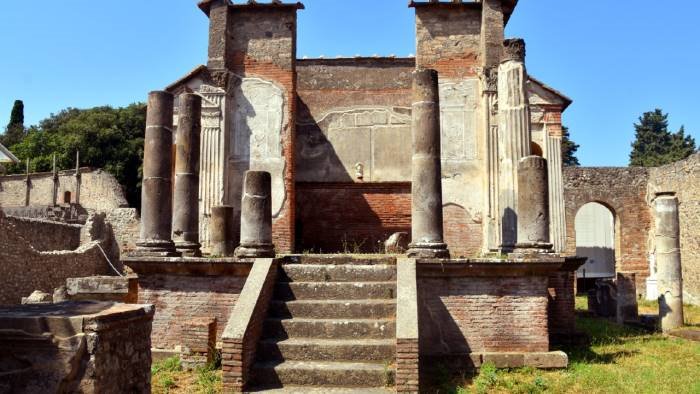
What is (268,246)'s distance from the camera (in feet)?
32.3

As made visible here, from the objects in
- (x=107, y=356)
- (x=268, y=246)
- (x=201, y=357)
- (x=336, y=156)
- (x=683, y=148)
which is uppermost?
(x=683, y=148)

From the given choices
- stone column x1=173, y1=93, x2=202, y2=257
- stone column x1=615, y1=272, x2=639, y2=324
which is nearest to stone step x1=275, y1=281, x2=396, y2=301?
stone column x1=173, y1=93, x2=202, y2=257

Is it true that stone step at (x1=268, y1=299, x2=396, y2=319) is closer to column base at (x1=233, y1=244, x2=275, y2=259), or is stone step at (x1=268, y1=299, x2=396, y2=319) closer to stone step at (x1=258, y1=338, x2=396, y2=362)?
stone step at (x1=258, y1=338, x2=396, y2=362)

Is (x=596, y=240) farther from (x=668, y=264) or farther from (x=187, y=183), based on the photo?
(x=187, y=183)

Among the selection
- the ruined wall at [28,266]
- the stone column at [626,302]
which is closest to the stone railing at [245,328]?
the stone column at [626,302]

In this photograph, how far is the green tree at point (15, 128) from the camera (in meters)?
52.8

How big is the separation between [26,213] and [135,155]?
11.1m

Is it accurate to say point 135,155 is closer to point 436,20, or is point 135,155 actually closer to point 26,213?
point 26,213

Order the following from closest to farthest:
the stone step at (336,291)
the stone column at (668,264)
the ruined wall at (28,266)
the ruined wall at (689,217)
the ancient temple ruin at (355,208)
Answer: the ancient temple ruin at (355,208)
the stone step at (336,291)
the stone column at (668,264)
the ruined wall at (28,266)
the ruined wall at (689,217)

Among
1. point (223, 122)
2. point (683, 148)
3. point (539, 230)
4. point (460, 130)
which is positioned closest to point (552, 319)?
point (539, 230)

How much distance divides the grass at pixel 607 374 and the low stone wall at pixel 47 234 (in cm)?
1730

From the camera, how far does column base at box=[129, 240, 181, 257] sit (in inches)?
394

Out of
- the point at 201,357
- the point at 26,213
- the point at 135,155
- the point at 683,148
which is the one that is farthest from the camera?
the point at 683,148

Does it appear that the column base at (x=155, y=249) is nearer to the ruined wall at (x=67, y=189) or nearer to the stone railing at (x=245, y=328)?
the stone railing at (x=245, y=328)
